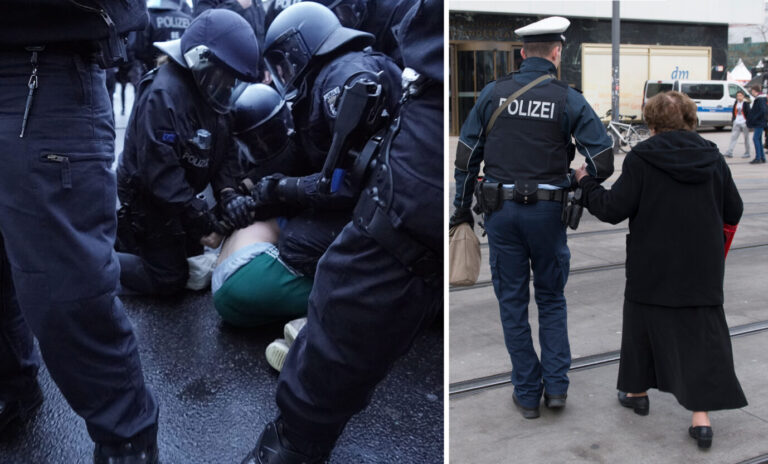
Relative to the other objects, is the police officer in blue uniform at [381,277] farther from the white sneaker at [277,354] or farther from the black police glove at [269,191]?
the black police glove at [269,191]

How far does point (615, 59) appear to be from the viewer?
2271mm

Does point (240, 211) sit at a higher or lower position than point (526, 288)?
higher

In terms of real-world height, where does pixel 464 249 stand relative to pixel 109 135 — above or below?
below

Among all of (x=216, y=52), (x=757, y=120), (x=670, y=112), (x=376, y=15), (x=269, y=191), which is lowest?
(x=757, y=120)

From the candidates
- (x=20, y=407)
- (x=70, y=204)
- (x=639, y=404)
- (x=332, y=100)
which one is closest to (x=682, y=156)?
(x=639, y=404)

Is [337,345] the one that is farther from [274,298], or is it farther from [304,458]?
[274,298]

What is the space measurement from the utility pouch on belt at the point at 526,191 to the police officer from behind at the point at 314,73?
1.78ft

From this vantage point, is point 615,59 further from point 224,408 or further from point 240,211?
point 240,211

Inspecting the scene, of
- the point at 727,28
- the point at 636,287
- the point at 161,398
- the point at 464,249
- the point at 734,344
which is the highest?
the point at 727,28

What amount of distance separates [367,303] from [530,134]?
44.5 inches

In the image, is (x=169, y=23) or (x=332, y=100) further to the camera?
(x=169, y=23)

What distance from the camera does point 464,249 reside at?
8.38ft

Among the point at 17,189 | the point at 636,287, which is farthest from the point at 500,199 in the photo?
the point at 17,189

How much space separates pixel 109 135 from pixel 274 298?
3.92 ft
